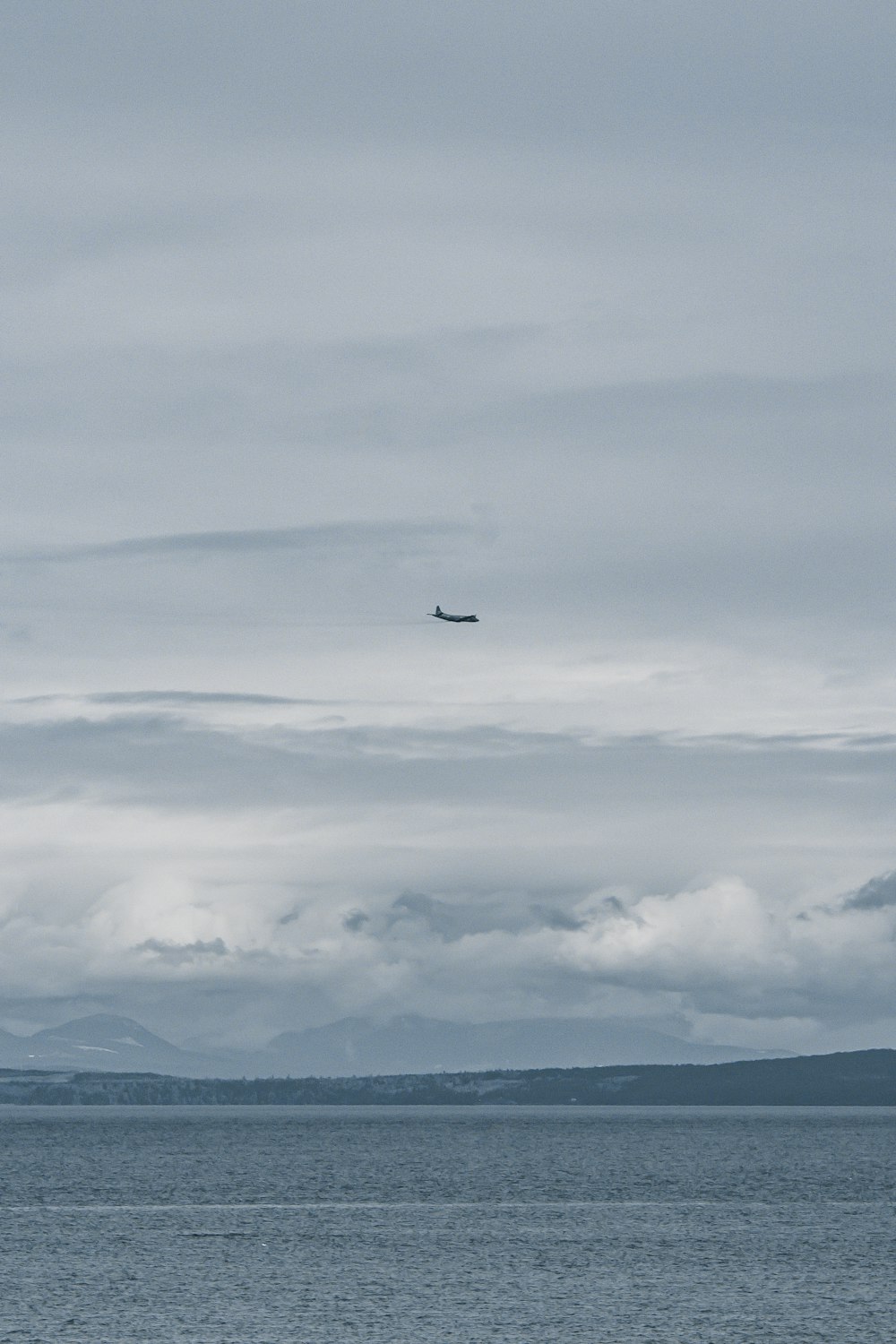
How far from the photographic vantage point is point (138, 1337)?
126500mm

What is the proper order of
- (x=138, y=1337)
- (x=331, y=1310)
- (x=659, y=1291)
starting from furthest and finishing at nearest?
(x=659, y=1291) → (x=331, y=1310) → (x=138, y=1337)

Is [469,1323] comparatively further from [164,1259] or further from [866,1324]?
[164,1259]

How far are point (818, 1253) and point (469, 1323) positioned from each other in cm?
5777

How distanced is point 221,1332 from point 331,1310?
12346mm

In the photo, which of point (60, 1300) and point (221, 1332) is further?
point (60, 1300)

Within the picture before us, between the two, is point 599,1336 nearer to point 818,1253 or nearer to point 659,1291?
point 659,1291

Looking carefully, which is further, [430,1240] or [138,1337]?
[430,1240]

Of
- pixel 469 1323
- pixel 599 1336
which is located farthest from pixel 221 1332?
pixel 599 1336

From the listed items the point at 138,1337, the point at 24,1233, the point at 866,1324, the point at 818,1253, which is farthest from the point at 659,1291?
the point at 24,1233

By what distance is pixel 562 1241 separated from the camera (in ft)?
618

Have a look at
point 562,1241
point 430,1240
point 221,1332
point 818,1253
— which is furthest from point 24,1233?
point 818,1253

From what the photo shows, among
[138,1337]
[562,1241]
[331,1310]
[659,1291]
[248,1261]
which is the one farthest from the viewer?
[562,1241]

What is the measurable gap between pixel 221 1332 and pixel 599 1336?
2722cm

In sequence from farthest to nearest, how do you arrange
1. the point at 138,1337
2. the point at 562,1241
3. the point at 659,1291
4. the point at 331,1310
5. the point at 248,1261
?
the point at 562,1241 < the point at 248,1261 < the point at 659,1291 < the point at 331,1310 < the point at 138,1337
